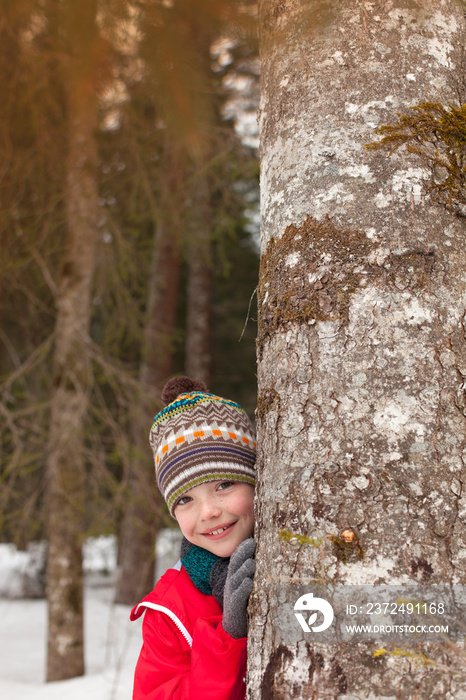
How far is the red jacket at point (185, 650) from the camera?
1365mm

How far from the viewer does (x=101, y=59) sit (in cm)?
116

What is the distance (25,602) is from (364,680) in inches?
365

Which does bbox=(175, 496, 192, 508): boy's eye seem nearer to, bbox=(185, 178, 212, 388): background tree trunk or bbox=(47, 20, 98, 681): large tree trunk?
bbox=(47, 20, 98, 681): large tree trunk

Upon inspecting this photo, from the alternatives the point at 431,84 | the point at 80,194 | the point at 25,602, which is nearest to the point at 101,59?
the point at 431,84

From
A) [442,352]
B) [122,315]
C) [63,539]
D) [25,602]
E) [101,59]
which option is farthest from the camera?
[25,602]

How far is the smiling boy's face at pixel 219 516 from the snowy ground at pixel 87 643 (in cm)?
276

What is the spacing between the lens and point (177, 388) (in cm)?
195

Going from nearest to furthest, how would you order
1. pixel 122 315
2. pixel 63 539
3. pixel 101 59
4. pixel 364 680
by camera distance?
1. pixel 364 680
2. pixel 101 59
3. pixel 63 539
4. pixel 122 315

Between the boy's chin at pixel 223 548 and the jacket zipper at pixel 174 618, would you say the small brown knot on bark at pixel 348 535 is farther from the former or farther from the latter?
the jacket zipper at pixel 174 618

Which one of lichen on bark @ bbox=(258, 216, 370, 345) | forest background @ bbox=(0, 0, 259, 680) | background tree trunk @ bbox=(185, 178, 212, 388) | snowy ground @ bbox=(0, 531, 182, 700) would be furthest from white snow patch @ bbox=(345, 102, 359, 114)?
background tree trunk @ bbox=(185, 178, 212, 388)

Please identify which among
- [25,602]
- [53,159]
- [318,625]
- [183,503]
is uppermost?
[53,159]

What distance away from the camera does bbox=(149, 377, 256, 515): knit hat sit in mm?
1662

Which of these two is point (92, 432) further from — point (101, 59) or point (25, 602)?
point (25, 602)

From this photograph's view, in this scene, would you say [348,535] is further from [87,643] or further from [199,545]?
[87,643]
